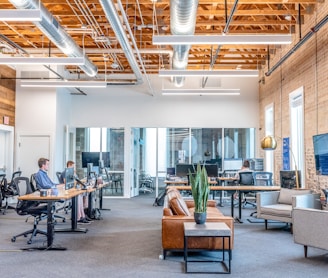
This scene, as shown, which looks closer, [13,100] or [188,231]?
[188,231]

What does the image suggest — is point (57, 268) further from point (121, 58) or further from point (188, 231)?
point (121, 58)

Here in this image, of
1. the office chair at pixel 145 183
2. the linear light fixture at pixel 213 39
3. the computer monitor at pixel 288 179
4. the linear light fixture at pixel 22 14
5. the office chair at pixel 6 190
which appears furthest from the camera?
the office chair at pixel 145 183

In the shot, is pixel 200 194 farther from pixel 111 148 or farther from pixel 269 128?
pixel 111 148

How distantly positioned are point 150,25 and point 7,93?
470 centimetres

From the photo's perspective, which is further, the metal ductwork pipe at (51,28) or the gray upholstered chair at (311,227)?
the metal ductwork pipe at (51,28)

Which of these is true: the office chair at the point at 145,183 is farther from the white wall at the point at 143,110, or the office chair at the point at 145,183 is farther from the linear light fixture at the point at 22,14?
the linear light fixture at the point at 22,14

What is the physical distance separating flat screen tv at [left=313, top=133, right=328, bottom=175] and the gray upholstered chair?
165 centimetres

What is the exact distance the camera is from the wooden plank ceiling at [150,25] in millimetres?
7133

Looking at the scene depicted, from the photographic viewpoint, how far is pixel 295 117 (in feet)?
28.7

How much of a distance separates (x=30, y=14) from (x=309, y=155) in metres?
5.59

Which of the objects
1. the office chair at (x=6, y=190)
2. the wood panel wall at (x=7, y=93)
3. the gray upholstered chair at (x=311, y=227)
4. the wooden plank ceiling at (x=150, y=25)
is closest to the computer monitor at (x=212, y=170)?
the wooden plank ceiling at (x=150, y=25)

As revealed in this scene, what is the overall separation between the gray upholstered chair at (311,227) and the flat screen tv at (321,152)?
165 centimetres

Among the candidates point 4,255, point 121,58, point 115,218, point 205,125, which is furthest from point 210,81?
point 4,255

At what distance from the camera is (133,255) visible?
484 cm
